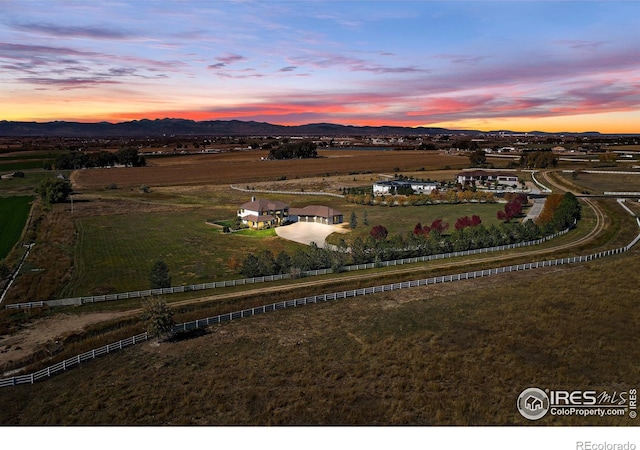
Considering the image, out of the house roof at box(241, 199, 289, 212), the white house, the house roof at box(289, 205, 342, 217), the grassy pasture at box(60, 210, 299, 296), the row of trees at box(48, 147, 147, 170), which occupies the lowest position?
the grassy pasture at box(60, 210, 299, 296)

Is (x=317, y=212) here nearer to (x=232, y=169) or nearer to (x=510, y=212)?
(x=510, y=212)

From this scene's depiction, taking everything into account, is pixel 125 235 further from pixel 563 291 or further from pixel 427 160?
pixel 427 160

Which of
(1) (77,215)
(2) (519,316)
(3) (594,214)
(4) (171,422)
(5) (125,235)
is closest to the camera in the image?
(4) (171,422)

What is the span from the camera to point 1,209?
8512 centimetres

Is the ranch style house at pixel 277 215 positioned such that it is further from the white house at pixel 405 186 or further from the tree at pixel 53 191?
the tree at pixel 53 191

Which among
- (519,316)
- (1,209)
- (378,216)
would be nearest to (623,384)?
(519,316)

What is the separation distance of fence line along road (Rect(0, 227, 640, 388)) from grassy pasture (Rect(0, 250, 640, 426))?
0.71m

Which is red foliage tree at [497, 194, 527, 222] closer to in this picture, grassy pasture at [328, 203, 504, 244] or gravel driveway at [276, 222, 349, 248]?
grassy pasture at [328, 203, 504, 244]

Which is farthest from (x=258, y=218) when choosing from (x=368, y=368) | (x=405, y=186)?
(x=368, y=368)

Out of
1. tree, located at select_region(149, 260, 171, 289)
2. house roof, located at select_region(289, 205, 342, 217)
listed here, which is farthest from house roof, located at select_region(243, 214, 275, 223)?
tree, located at select_region(149, 260, 171, 289)

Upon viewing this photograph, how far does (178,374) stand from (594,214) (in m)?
71.5

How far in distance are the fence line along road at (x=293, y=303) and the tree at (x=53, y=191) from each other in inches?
2885

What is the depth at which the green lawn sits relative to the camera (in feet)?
201

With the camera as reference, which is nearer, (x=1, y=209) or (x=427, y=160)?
(x=1, y=209)
